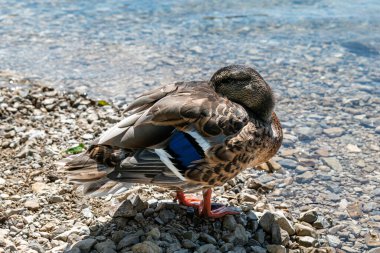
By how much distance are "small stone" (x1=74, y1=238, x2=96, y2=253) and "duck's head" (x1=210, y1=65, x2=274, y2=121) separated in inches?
55.1

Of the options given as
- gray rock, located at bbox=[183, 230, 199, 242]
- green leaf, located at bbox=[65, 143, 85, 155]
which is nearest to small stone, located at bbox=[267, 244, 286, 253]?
gray rock, located at bbox=[183, 230, 199, 242]

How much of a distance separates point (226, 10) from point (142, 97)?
19.7 feet

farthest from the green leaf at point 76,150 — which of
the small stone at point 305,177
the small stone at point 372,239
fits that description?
the small stone at point 372,239

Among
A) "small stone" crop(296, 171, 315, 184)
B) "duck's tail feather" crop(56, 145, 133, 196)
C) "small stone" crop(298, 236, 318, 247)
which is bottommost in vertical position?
"small stone" crop(296, 171, 315, 184)

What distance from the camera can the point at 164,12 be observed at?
9992 millimetres

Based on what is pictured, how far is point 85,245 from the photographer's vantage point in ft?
13.2

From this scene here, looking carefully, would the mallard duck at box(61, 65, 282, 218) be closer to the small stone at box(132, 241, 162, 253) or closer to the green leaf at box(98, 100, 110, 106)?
the small stone at box(132, 241, 162, 253)

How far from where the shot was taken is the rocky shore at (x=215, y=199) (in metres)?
4.21

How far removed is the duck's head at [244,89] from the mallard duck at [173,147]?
0.85 feet

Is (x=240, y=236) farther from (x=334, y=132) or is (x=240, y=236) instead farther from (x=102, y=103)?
(x=102, y=103)

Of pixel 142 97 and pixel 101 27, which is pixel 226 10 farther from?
pixel 142 97

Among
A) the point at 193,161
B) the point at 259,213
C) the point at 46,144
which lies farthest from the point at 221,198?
the point at 46,144

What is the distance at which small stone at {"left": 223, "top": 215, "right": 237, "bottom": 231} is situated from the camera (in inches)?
174

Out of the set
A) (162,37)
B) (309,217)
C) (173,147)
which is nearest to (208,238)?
(173,147)
